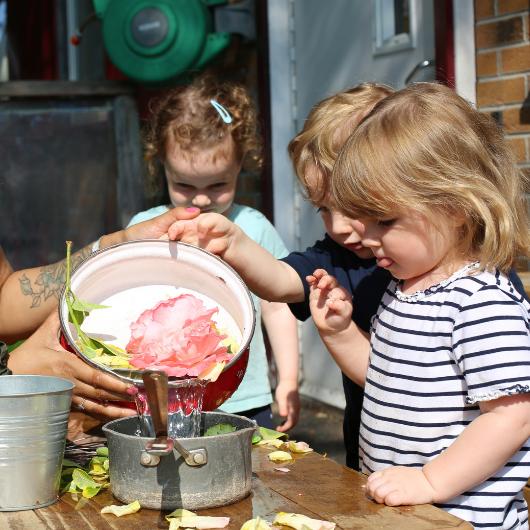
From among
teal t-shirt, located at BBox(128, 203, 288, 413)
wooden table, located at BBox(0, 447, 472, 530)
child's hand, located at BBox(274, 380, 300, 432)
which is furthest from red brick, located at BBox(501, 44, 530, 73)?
wooden table, located at BBox(0, 447, 472, 530)

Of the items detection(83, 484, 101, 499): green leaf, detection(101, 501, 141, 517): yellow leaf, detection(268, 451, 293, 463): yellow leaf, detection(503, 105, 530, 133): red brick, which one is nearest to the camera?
detection(101, 501, 141, 517): yellow leaf

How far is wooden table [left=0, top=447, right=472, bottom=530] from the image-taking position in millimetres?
1610

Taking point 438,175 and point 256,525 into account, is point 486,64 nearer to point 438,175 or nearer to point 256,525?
point 438,175

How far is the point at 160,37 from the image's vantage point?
5.36 metres

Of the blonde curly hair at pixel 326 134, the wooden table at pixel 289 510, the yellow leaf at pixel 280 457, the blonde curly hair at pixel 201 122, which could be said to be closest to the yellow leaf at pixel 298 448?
the yellow leaf at pixel 280 457

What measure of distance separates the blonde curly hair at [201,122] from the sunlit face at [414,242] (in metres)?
1.35

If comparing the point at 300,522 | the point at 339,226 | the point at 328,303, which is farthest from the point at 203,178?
the point at 300,522

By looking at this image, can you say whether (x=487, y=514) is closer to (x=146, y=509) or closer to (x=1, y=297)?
(x=146, y=509)

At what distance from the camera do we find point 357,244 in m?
2.46

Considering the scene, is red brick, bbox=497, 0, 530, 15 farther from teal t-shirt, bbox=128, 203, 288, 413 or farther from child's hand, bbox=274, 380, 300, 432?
child's hand, bbox=274, 380, 300, 432

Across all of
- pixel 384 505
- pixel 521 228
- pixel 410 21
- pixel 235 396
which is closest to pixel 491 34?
pixel 410 21

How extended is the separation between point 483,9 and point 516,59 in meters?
0.28

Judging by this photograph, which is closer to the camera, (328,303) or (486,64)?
(328,303)

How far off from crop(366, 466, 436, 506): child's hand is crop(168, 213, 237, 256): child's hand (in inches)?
24.5
